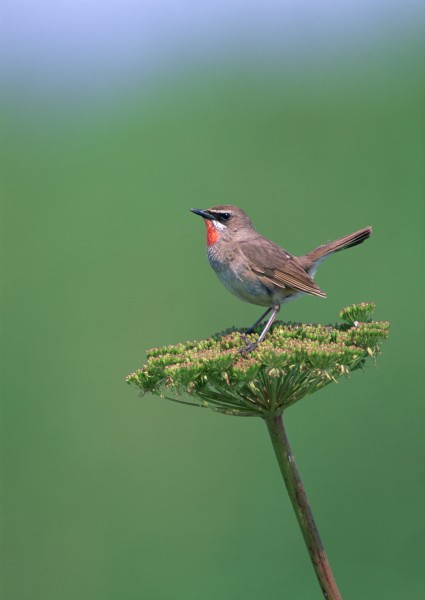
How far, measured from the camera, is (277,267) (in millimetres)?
6422

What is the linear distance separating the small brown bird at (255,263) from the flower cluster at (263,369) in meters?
1.48

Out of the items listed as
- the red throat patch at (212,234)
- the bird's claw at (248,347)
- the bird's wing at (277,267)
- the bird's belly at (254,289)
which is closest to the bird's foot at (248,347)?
the bird's claw at (248,347)

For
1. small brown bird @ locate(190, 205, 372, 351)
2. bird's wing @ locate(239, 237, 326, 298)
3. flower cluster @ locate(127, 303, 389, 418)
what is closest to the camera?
flower cluster @ locate(127, 303, 389, 418)

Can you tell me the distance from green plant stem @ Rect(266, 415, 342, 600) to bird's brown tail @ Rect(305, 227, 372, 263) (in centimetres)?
274

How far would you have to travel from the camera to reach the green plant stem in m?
3.83

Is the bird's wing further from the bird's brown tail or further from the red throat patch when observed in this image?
the bird's brown tail

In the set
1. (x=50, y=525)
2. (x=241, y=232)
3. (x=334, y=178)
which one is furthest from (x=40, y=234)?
(x=241, y=232)

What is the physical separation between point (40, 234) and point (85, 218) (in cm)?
72

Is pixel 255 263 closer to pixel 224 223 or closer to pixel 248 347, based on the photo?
pixel 224 223

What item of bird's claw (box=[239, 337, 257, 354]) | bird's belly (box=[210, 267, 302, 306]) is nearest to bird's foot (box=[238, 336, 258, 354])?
bird's claw (box=[239, 337, 257, 354])

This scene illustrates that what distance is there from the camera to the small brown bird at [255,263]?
6398 millimetres

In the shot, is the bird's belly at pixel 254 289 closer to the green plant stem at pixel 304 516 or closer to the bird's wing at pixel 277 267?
the bird's wing at pixel 277 267

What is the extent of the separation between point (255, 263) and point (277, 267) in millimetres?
159

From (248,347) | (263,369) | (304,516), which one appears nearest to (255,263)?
(248,347)
